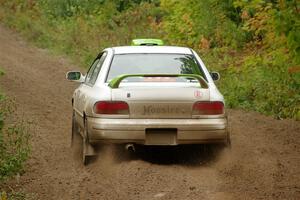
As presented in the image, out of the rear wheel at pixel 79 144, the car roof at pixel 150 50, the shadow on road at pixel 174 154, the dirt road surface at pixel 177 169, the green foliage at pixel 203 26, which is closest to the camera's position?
the dirt road surface at pixel 177 169

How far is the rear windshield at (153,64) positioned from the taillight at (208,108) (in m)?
0.87

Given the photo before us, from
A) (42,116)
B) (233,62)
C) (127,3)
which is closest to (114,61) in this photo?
(42,116)

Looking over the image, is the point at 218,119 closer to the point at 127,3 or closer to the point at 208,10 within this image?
the point at 208,10

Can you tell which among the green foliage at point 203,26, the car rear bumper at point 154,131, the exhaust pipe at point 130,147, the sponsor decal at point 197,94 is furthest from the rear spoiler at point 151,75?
the green foliage at point 203,26

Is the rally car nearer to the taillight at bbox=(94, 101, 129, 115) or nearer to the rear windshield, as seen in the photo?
the taillight at bbox=(94, 101, 129, 115)

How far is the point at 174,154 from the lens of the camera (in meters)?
9.23

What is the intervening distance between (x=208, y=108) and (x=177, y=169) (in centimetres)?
83

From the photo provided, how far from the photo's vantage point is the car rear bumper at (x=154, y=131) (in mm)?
8016

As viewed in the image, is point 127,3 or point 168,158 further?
point 127,3

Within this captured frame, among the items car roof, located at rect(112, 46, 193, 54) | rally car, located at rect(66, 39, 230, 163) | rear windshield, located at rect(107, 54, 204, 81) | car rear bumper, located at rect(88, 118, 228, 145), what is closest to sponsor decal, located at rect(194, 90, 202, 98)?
rally car, located at rect(66, 39, 230, 163)

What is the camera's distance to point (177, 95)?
8.05 m

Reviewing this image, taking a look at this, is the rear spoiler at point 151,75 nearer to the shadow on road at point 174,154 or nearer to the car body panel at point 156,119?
the car body panel at point 156,119

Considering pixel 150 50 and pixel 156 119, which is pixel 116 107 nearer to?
pixel 156 119

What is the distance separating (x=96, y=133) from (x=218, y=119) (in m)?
1.49
